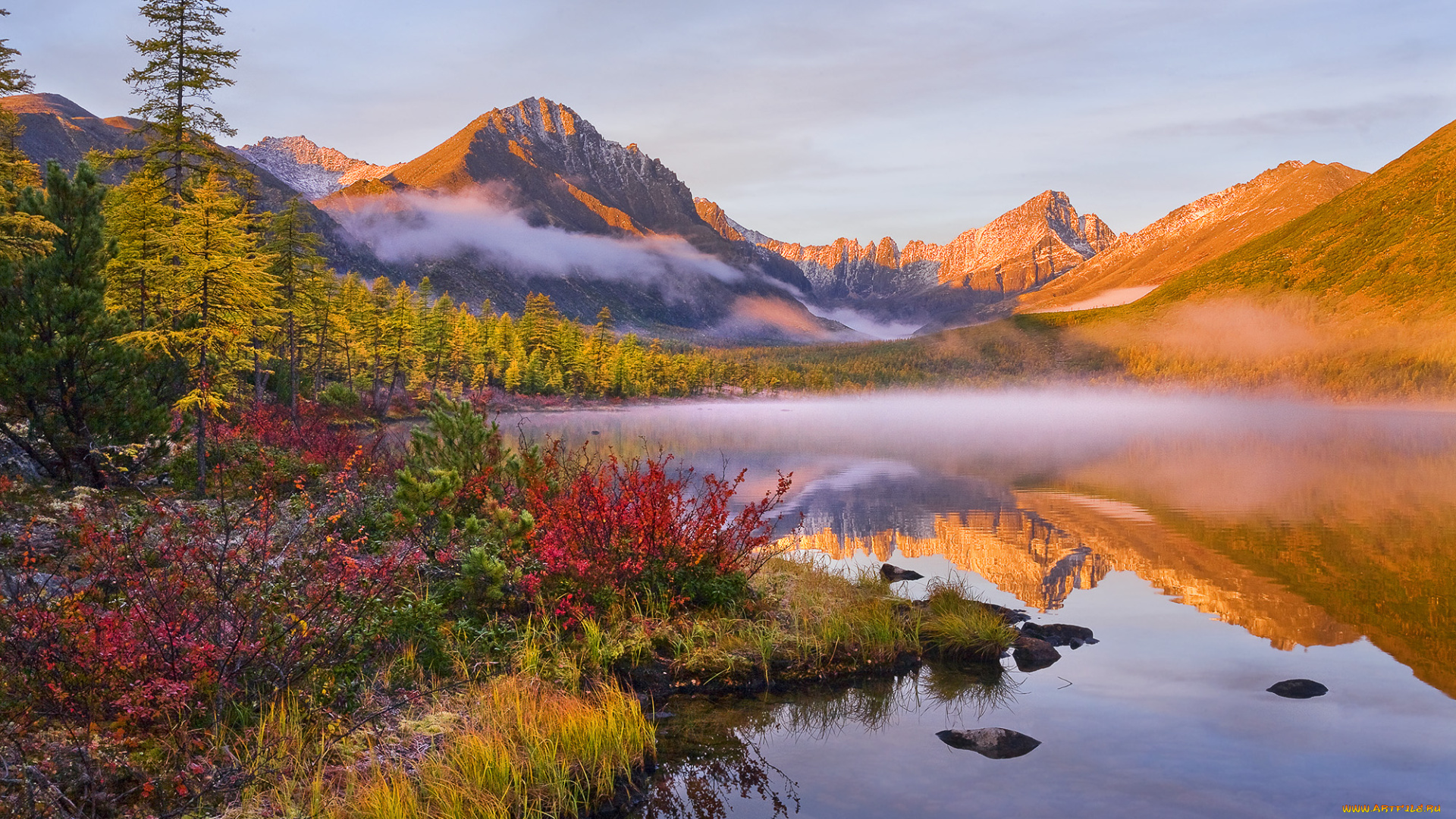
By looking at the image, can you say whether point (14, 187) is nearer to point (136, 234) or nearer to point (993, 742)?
point (136, 234)

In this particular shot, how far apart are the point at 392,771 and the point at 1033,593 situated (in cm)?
1277

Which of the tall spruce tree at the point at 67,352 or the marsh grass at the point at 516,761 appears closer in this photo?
the marsh grass at the point at 516,761

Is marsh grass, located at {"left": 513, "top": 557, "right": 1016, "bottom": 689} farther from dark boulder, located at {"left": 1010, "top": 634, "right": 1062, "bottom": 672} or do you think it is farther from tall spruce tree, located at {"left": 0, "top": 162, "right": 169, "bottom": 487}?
tall spruce tree, located at {"left": 0, "top": 162, "right": 169, "bottom": 487}

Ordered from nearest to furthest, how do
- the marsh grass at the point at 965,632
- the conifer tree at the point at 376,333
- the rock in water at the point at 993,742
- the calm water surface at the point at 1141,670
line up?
1. the calm water surface at the point at 1141,670
2. the rock in water at the point at 993,742
3. the marsh grass at the point at 965,632
4. the conifer tree at the point at 376,333

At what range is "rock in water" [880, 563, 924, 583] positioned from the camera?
54.5 feet

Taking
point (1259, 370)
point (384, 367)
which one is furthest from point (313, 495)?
point (1259, 370)

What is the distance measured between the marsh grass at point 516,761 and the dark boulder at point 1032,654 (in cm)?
583

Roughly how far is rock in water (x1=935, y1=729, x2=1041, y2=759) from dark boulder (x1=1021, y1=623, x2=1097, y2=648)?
3899 mm

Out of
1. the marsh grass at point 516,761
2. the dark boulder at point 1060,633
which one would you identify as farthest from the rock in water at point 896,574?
the marsh grass at point 516,761

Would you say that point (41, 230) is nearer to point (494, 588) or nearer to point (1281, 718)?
point (494, 588)

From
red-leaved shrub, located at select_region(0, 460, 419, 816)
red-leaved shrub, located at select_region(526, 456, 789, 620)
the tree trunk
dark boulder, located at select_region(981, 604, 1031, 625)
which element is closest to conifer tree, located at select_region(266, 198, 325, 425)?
the tree trunk

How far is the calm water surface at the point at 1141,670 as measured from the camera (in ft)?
26.1

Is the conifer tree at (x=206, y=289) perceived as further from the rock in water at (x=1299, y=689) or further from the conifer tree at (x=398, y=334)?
the conifer tree at (x=398, y=334)

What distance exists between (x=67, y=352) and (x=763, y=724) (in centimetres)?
1697
